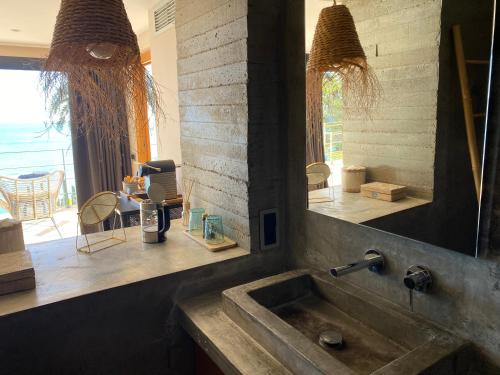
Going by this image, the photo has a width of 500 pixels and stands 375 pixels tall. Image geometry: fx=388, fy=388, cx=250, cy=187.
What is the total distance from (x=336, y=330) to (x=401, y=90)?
0.83 meters

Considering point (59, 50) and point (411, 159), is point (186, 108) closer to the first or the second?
point (59, 50)

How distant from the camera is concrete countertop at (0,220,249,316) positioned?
4.32 feet

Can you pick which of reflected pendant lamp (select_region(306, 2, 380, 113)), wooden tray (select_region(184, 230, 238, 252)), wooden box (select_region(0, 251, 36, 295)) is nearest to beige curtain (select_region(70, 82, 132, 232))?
wooden tray (select_region(184, 230, 238, 252))

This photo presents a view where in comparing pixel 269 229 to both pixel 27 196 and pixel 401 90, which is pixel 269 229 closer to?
pixel 401 90

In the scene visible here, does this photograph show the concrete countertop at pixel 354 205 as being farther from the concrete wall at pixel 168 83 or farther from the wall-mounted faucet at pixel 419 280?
the concrete wall at pixel 168 83

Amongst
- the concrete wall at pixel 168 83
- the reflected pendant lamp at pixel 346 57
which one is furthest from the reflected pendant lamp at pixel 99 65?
the concrete wall at pixel 168 83

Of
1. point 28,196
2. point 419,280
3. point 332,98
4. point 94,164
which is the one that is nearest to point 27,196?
point 28,196

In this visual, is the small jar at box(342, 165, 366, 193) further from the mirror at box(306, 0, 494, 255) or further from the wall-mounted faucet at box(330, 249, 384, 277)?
the wall-mounted faucet at box(330, 249, 384, 277)

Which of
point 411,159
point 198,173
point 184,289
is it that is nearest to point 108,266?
point 184,289

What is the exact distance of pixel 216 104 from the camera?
69.1 inches

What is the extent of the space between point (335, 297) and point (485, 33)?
0.96 meters

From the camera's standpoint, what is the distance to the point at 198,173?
2000 millimetres

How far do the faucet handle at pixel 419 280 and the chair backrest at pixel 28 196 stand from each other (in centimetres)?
442

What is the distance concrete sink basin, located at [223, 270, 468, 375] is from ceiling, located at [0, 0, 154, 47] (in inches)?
119
